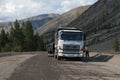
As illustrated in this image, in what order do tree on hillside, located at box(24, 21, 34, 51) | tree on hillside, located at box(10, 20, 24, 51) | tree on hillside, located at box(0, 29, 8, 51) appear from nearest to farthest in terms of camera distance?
tree on hillside, located at box(10, 20, 24, 51), tree on hillside, located at box(0, 29, 8, 51), tree on hillside, located at box(24, 21, 34, 51)

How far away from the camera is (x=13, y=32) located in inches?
5315

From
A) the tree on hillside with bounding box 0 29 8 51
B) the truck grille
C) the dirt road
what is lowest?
the dirt road

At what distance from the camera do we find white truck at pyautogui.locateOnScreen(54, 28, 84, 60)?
129ft

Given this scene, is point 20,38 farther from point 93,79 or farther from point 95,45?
point 93,79

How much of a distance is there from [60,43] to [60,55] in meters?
1.24

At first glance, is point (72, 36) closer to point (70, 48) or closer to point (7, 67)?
point (70, 48)

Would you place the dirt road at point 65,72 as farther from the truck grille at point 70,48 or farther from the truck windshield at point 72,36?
the truck windshield at point 72,36

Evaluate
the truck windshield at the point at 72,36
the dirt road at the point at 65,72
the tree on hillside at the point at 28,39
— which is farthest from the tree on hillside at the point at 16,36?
the dirt road at the point at 65,72

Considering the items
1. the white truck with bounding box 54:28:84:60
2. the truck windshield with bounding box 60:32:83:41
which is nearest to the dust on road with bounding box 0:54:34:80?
the white truck with bounding box 54:28:84:60

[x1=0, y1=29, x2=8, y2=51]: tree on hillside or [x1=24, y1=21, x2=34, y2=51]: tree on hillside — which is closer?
[x1=0, y1=29, x2=8, y2=51]: tree on hillside

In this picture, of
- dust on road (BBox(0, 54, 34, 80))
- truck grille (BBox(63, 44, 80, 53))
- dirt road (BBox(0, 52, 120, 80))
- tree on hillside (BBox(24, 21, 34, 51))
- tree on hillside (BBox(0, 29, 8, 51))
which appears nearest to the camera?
dirt road (BBox(0, 52, 120, 80))

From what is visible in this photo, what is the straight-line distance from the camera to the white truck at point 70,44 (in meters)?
39.3

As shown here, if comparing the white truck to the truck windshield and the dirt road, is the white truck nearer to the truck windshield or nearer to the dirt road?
the truck windshield

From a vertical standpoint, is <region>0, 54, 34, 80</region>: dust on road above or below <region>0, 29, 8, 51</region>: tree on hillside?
below
